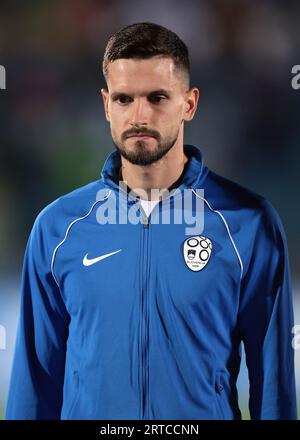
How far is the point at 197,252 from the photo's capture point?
210 cm

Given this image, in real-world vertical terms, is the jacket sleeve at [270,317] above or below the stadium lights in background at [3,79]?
below

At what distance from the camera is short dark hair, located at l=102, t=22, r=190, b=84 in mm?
2059

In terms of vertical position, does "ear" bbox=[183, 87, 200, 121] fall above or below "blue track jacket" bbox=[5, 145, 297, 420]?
above

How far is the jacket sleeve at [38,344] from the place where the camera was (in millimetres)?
2209

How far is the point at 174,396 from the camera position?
2.06m

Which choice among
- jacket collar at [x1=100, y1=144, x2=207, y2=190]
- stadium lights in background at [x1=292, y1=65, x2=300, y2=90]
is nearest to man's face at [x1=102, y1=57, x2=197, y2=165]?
jacket collar at [x1=100, y1=144, x2=207, y2=190]

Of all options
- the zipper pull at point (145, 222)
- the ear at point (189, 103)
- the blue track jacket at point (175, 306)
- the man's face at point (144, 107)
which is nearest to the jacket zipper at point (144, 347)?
the blue track jacket at point (175, 306)

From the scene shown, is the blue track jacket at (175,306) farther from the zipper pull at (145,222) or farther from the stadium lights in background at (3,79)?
the stadium lights in background at (3,79)

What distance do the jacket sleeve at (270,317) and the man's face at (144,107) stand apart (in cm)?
43

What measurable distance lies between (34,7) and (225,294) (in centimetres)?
134

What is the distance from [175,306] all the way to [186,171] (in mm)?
441

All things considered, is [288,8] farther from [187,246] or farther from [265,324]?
[265,324]

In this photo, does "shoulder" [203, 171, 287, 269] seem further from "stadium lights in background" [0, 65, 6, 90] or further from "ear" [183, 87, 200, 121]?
"stadium lights in background" [0, 65, 6, 90]
